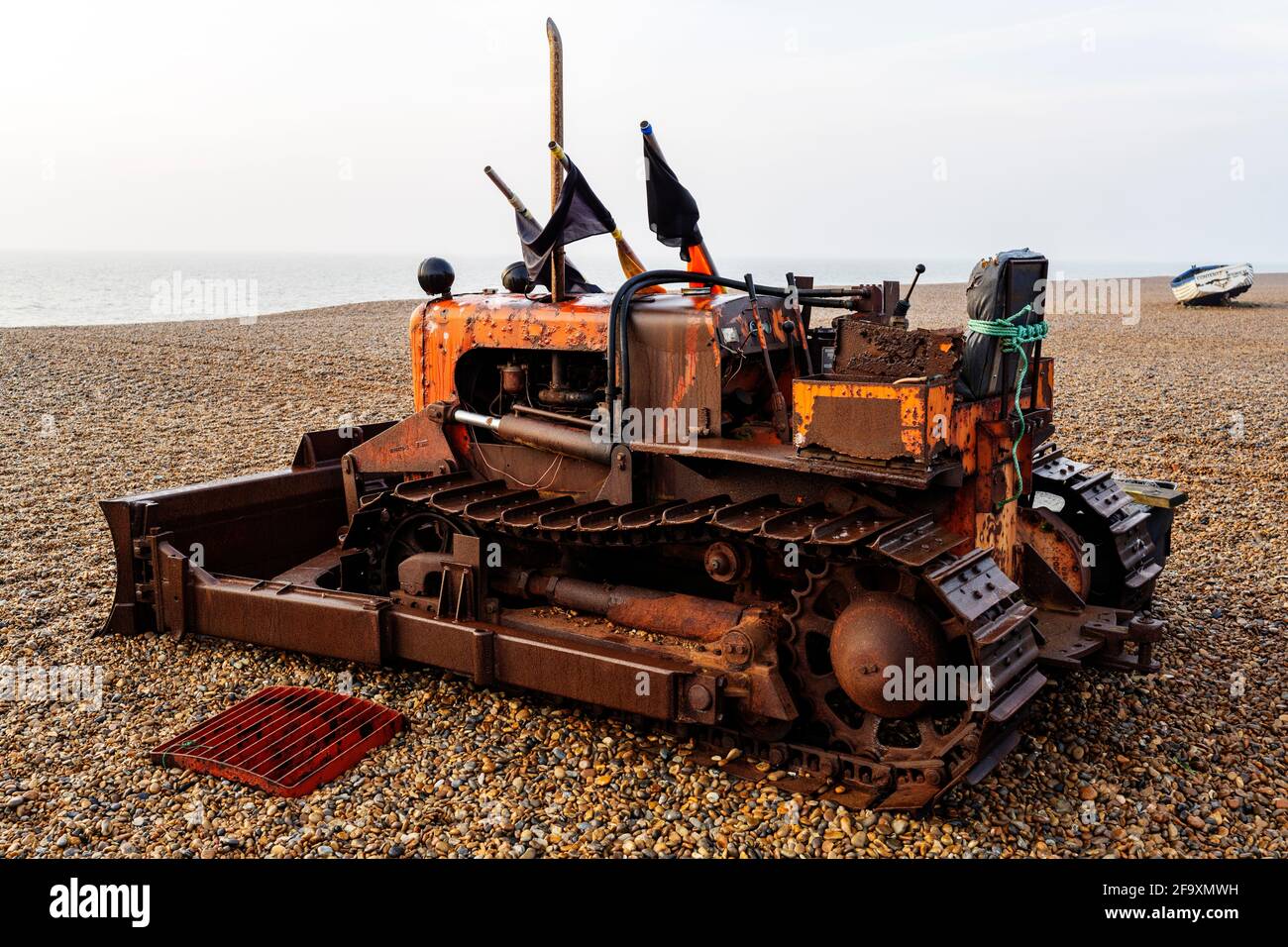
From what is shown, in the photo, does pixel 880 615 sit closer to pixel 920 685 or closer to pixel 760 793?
pixel 920 685

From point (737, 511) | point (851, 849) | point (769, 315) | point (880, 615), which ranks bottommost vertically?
point (851, 849)

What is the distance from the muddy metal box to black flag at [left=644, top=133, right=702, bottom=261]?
1921 mm

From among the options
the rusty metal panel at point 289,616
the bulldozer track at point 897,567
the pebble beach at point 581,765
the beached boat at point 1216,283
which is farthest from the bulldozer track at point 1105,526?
the beached boat at point 1216,283

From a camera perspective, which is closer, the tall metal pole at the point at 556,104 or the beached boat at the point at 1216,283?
the tall metal pole at the point at 556,104

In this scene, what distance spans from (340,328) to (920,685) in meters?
23.5

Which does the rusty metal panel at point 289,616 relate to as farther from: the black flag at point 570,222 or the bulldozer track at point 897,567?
the black flag at point 570,222

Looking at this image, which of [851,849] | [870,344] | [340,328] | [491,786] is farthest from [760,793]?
[340,328]

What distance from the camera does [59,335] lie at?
2209 centimetres

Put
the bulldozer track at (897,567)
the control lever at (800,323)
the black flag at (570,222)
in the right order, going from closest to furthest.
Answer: the bulldozer track at (897,567) → the control lever at (800,323) → the black flag at (570,222)

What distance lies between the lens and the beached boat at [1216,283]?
3058 cm

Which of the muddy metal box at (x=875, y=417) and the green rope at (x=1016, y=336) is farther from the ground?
the green rope at (x=1016, y=336)

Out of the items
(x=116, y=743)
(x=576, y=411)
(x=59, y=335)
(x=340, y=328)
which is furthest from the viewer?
(x=340, y=328)

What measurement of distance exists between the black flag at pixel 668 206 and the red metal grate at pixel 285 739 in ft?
10.5

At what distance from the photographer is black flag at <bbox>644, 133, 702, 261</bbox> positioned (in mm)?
6402
